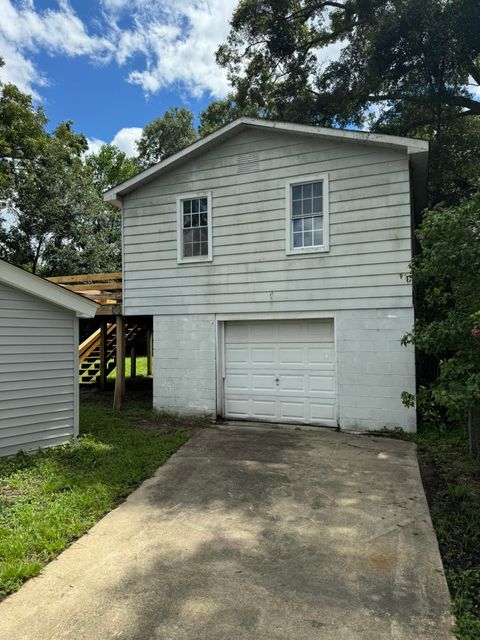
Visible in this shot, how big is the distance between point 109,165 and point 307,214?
26.2m

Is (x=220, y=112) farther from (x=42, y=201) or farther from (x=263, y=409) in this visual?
(x=263, y=409)

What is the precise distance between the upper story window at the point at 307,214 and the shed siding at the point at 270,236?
0.15 meters

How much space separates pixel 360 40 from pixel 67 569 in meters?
15.4

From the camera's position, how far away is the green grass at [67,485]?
12.3ft

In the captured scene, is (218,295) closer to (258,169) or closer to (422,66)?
(258,169)

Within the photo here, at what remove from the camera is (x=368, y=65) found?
503 inches

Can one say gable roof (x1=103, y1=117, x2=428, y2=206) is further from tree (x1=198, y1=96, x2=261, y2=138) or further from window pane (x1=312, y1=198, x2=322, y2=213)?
tree (x1=198, y1=96, x2=261, y2=138)

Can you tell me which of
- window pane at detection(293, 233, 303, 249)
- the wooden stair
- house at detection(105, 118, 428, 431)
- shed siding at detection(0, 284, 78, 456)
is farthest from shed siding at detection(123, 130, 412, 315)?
the wooden stair

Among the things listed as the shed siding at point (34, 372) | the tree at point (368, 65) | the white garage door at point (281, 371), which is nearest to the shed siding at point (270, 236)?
the white garage door at point (281, 371)

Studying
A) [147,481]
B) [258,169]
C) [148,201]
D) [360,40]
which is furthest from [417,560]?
[360,40]

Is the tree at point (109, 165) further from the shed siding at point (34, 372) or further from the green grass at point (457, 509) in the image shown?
the green grass at point (457, 509)

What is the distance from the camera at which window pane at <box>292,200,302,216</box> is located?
27.8ft

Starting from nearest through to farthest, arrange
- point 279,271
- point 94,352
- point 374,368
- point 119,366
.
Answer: point 374,368
point 279,271
point 119,366
point 94,352

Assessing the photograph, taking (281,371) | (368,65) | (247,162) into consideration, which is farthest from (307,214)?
(368,65)
